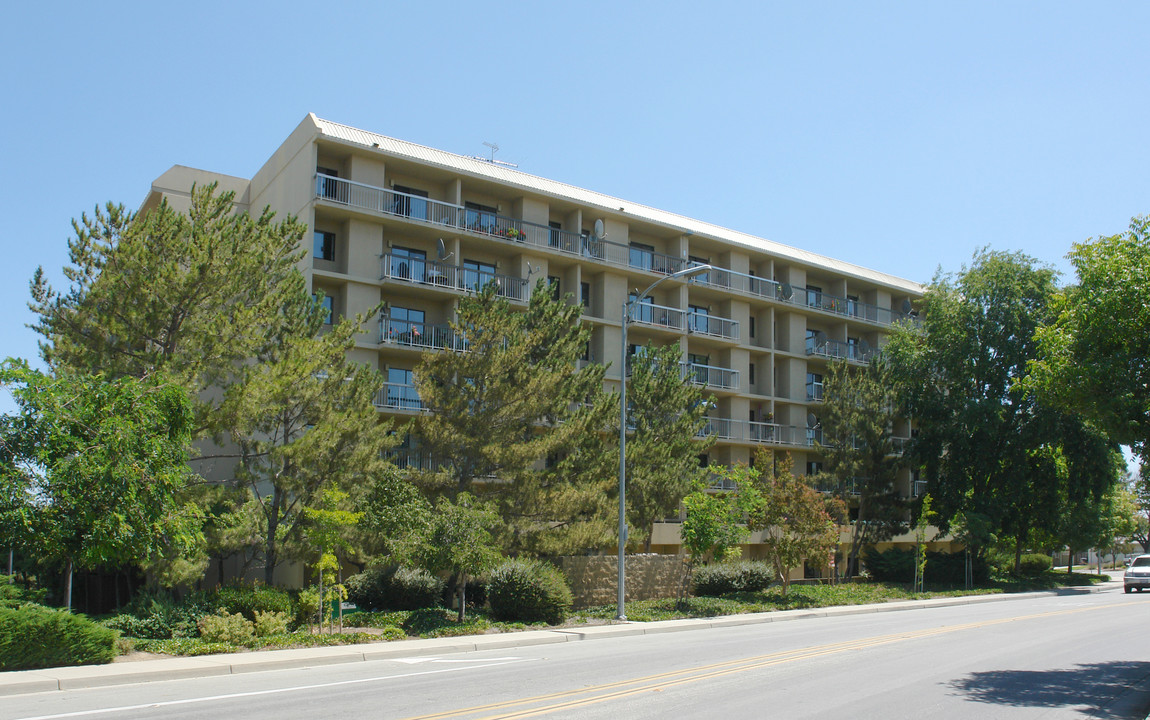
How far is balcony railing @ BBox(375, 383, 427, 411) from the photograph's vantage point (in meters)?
30.7

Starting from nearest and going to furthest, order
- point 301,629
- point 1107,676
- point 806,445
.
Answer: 1. point 1107,676
2. point 301,629
3. point 806,445

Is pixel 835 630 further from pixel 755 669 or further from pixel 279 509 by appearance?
pixel 279 509

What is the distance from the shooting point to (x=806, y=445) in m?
45.5

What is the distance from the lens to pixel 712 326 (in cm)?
4206

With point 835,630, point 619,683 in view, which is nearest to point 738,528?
point 835,630

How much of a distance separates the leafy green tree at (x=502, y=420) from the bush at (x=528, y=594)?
1587 mm

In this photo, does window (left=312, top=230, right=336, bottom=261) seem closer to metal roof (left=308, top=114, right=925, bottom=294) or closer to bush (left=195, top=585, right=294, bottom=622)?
metal roof (left=308, top=114, right=925, bottom=294)

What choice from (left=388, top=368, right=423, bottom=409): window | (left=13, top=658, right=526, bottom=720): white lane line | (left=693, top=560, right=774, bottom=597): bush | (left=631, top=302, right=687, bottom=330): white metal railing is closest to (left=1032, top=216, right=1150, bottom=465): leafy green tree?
(left=13, top=658, right=526, bottom=720): white lane line

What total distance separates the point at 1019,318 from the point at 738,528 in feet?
75.8

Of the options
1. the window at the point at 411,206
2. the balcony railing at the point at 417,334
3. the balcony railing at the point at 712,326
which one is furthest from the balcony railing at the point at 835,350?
the window at the point at 411,206

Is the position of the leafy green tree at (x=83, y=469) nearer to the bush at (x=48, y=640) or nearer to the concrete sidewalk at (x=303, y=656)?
the bush at (x=48, y=640)

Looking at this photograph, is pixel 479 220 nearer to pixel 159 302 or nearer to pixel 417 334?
pixel 417 334

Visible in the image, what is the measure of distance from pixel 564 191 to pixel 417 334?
10094 mm

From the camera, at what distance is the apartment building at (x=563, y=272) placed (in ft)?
103
